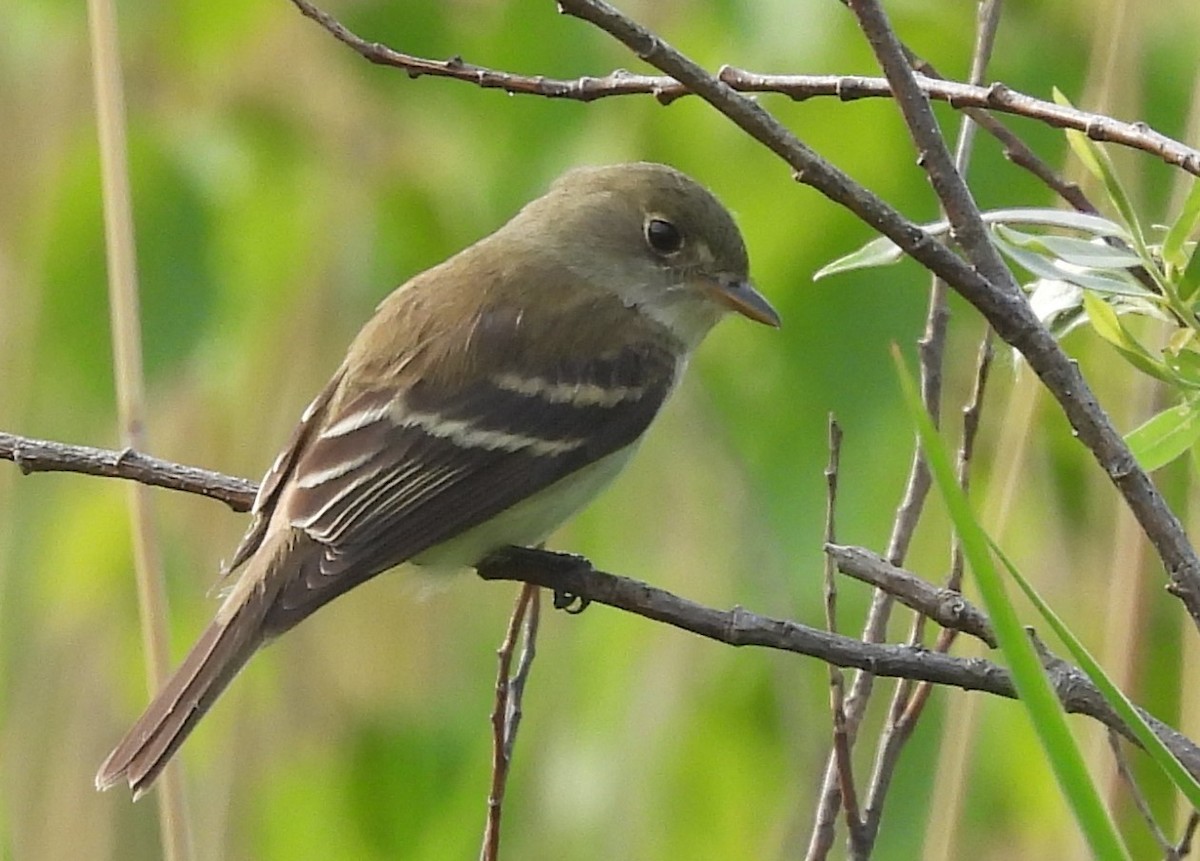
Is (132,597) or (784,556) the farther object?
(132,597)

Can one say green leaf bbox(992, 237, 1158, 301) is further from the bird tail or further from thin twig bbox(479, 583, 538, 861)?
the bird tail

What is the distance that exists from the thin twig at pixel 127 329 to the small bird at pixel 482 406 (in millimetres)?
72

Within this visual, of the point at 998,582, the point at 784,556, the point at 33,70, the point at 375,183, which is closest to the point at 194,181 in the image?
the point at 375,183

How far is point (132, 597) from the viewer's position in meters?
2.77

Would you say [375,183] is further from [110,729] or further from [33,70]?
[110,729]

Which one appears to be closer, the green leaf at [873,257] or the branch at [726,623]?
the branch at [726,623]

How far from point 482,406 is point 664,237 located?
515 mm

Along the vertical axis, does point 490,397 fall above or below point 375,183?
below

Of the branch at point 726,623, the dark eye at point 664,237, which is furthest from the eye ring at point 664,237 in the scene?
the branch at point 726,623

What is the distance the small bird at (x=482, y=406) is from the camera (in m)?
1.92

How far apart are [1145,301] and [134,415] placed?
1.17 m

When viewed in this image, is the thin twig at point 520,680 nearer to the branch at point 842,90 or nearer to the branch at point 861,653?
the branch at point 861,653

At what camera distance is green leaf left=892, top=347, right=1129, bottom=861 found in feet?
2.91

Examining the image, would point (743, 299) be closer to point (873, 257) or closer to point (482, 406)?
point (482, 406)
